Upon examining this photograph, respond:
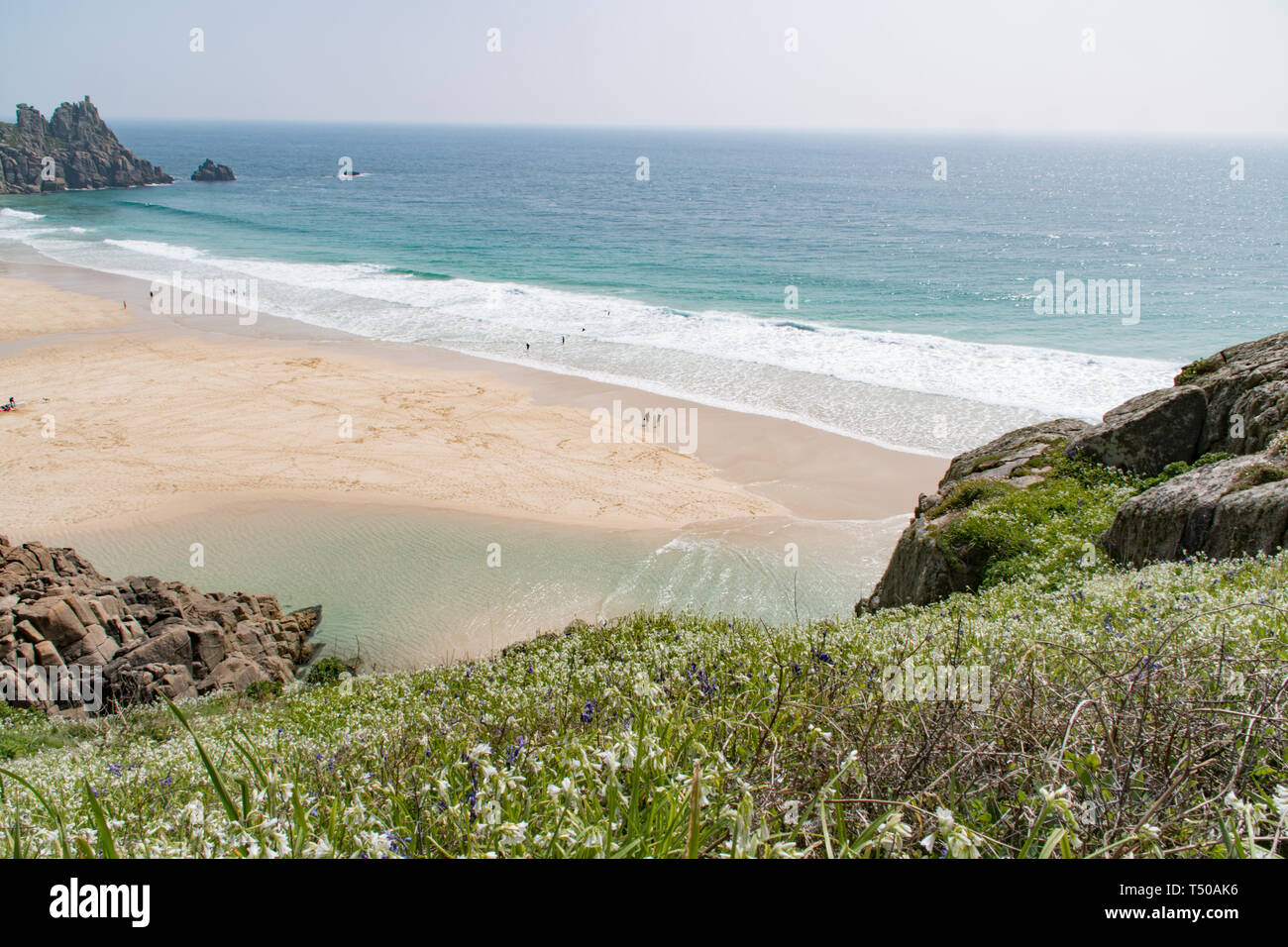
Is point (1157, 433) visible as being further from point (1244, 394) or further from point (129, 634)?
point (129, 634)

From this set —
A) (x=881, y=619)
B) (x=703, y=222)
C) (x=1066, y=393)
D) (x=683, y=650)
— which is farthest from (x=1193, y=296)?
(x=683, y=650)

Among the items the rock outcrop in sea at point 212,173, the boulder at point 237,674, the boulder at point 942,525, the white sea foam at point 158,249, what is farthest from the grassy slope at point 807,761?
the rock outcrop in sea at point 212,173

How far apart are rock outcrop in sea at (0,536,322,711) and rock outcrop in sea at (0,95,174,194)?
11194 centimetres

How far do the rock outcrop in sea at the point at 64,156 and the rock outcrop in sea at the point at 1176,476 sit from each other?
122 meters

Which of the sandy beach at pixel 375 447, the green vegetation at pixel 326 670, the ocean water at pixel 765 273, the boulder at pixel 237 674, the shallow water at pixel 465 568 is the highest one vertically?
the ocean water at pixel 765 273

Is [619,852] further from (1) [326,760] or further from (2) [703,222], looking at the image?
(2) [703,222]

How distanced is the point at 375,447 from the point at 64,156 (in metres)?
114

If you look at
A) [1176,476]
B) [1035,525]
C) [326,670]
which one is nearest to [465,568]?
[326,670]

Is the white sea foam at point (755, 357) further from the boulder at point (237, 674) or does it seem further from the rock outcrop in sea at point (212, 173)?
the rock outcrop in sea at point (212, 173)

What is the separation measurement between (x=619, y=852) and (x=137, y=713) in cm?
1091

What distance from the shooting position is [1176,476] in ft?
35.2

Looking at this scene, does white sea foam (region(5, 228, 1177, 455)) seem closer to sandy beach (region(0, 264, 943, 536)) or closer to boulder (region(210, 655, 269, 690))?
sandy beach (region(0, 264, 943, 536))

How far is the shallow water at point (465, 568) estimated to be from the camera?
1556 cm

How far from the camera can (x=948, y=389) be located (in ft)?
99.2
